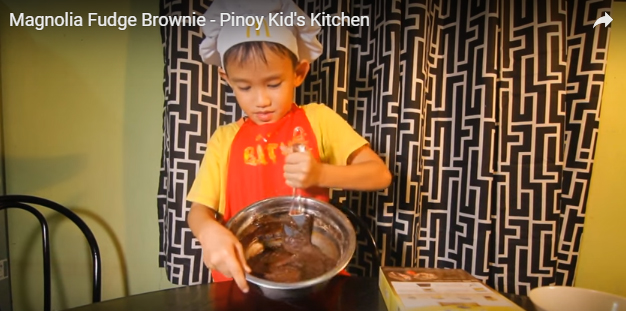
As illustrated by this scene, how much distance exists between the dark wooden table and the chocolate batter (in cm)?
4

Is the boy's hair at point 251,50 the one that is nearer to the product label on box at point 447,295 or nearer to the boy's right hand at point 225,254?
the boy's right hand at point 225,254

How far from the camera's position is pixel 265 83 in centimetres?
62

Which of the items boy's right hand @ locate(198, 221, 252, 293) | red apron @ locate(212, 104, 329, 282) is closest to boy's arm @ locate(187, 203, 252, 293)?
boy's right hand @ locate(198, 221, 252, 293)

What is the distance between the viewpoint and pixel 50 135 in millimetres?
904

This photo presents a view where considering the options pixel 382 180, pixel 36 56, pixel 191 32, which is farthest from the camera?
pixel 36 56

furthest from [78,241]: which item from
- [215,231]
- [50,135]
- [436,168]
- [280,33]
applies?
[436,168]

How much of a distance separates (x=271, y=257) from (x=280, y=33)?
475 millimetres

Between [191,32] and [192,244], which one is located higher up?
[191,32]

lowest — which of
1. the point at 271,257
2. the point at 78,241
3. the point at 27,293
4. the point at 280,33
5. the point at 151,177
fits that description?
the point at 27,293

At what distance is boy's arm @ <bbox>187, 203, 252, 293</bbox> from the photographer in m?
0.49

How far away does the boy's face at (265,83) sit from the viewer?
0.61 m

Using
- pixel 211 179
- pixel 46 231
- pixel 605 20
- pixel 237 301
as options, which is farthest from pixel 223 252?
pixel 605 20

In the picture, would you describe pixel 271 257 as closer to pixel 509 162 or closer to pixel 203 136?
pixel 203 136

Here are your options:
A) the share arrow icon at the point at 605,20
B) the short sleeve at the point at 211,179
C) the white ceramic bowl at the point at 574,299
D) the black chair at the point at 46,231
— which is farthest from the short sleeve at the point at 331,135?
the share arrow icon at the point at 605,20
